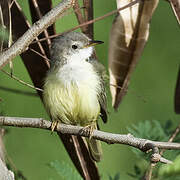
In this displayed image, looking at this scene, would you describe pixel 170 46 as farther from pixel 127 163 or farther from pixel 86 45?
pixel 86 45

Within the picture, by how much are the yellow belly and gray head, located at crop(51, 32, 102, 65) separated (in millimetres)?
348

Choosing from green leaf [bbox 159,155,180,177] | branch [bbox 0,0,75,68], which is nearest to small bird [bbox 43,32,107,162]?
branch [bbox 0,0,75,68]

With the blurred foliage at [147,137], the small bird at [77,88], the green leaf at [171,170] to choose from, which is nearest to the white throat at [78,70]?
the small bird at [77,88]

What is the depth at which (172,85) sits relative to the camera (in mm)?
5730

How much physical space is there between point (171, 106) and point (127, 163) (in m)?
1.03

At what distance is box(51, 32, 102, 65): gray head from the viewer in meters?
4.07

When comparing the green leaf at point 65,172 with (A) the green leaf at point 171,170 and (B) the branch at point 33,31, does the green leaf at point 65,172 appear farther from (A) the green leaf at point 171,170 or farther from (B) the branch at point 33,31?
(A) the green leaf at point 171,170

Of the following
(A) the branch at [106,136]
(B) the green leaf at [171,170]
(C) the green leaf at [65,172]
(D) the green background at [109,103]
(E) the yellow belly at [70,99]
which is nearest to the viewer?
(B) the green leaf at [171,170]

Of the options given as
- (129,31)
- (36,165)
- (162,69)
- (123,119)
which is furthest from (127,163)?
(129,31)

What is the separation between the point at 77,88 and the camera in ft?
12.3

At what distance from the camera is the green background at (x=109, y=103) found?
511cm

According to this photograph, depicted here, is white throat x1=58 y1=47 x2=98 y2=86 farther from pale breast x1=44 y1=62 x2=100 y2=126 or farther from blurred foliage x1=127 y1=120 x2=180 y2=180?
blurred foliage x1=127 y1=120 x2=180 y2=180

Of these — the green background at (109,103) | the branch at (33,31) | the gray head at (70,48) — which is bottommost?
the green background at (109,103)

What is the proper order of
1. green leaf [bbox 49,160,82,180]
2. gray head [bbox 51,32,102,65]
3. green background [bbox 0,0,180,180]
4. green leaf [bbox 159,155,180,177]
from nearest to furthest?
green leaf [bbox 159,155,180,177]
green leaf [bbox 49,160,82,180]
gray head [bbox 51,32,102,65]
green background [bbox 0,0,180,180]
